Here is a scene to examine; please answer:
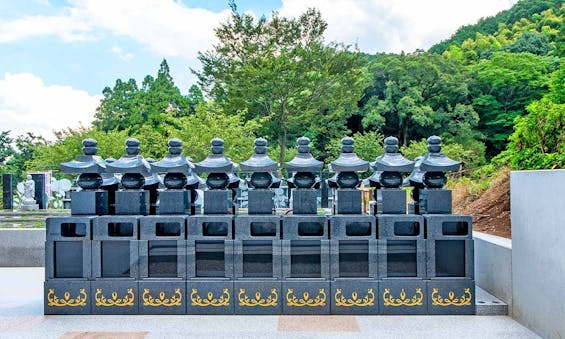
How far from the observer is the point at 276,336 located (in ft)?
14.4

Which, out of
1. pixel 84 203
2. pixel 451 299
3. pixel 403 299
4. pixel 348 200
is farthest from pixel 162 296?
pixel 451 299

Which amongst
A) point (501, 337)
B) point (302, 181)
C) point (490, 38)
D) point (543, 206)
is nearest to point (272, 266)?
point (302, 181)

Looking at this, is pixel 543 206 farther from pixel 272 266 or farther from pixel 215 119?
pixel 215 119

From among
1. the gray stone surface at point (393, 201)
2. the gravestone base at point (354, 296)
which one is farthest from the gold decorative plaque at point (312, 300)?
the gray stone surface at point (393, 201)

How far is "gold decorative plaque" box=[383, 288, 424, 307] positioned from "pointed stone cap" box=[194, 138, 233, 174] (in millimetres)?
2232

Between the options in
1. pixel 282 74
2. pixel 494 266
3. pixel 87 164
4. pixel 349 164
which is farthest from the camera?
pixel 282 74

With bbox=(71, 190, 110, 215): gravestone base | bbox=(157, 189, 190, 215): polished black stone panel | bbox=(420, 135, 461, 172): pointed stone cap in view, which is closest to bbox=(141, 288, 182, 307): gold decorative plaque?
bbox=(157, 189, 190, 215): polished black stone panel

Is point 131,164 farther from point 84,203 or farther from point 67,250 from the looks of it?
point 67,250

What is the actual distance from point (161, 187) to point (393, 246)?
3030mm

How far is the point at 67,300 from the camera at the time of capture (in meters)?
5.13

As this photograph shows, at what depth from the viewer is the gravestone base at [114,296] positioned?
16.8ft

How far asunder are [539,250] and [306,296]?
2351mm

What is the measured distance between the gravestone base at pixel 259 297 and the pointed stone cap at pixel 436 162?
2091 mm

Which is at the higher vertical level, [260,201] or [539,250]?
[260,201]
